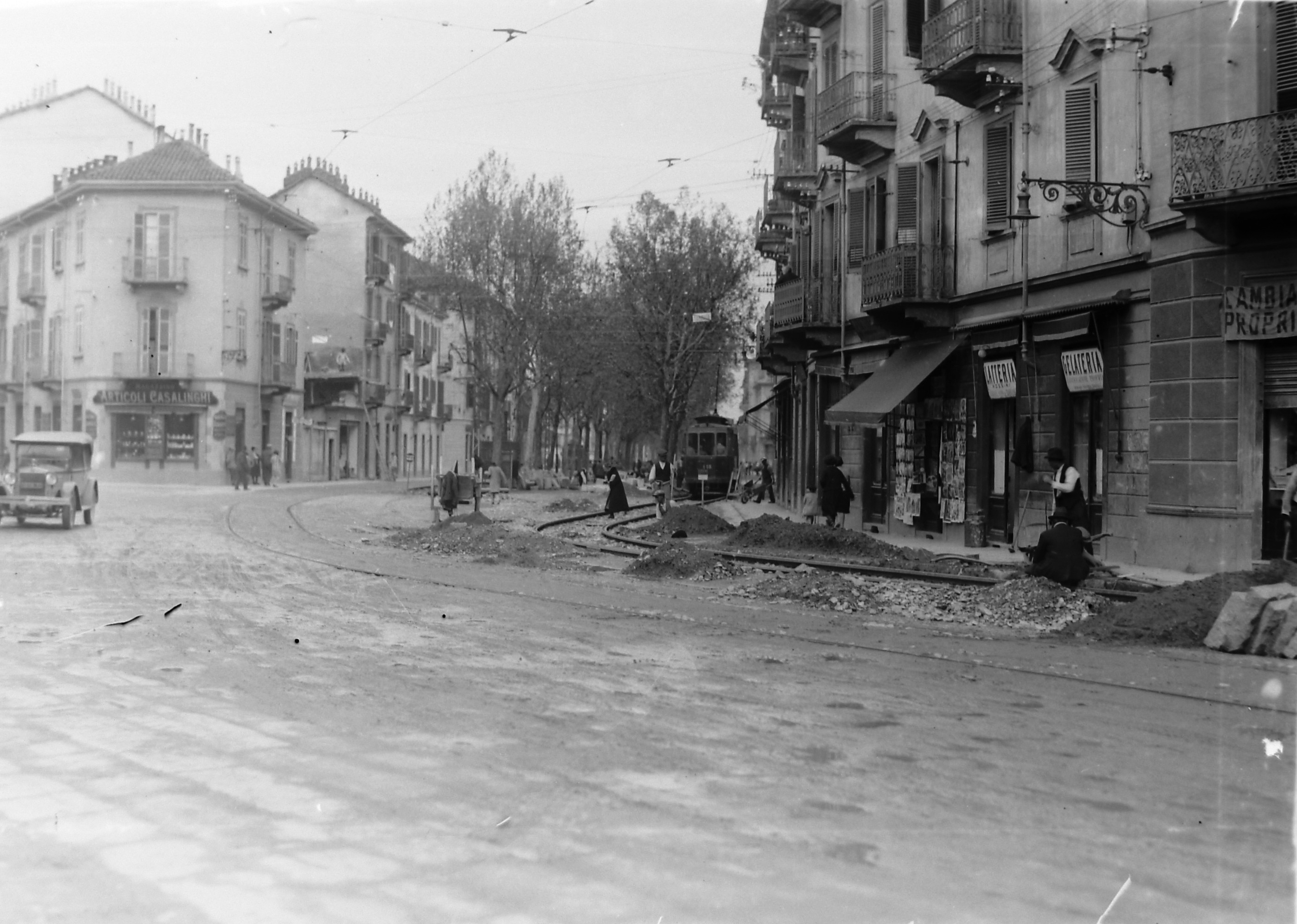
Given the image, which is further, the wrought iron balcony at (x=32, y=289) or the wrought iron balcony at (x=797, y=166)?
the wrought iron balcony at (x=32, y=289)

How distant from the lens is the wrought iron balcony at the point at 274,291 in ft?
207

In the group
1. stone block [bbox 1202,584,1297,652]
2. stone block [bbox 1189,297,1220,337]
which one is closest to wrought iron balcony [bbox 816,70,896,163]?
stone block [bbox 1189,297,1220,337]

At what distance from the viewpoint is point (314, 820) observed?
542cm

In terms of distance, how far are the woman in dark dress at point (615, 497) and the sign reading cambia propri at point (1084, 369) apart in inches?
624

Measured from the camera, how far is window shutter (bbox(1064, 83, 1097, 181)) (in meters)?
20.6

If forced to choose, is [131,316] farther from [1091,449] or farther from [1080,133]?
[1091,449]

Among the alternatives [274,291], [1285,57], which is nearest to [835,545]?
[1285,57]

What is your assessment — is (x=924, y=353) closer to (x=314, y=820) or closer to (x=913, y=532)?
(x=913, y=532)

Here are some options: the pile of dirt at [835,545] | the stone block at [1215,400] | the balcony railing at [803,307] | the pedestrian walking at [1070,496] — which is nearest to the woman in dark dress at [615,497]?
the balcony railing at [803,307]

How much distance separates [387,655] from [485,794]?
4432mm

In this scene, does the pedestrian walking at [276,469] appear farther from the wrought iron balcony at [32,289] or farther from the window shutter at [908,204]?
the window shutter at [908,204]

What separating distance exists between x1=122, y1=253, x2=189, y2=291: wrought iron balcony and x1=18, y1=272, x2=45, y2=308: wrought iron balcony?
3548mm

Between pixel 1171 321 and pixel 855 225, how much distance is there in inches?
524

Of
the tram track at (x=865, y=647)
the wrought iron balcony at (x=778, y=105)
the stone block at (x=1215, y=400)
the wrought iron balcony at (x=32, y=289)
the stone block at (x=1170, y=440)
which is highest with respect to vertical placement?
the wrought iron balcony at (x=778, y=105)
